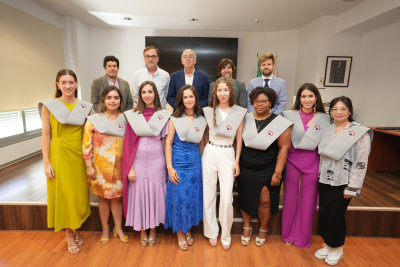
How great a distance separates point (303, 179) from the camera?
1.95 metres

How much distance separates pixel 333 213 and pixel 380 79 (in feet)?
12.5

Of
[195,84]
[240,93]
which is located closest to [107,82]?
[195,84]

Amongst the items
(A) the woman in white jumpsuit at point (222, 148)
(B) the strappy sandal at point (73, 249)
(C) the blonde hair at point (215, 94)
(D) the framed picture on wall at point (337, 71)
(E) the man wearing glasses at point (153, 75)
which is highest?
(D) the framed picture on wall at point (337, 71)

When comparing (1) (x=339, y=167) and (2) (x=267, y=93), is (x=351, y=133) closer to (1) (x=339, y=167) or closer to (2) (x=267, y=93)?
(1) (x=339, y=167)

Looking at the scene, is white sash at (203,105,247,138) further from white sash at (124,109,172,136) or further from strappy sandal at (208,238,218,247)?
strappy sandal at (208,238,218,247)

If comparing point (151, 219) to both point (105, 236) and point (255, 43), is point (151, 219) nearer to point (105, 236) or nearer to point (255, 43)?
point (105, 236)

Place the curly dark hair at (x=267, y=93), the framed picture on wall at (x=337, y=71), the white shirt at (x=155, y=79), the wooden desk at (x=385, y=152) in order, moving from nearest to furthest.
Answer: the curly dark hair at (x=267, y=93)
the white shirt at (x=155, y=79)
the wooden desk at (x=385, y=152)
the framed picture on wall at (x=337, y=71)

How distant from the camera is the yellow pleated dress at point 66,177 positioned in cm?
184

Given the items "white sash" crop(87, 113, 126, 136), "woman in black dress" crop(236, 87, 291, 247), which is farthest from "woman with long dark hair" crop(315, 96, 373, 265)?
"white sash" crop(87, 113, 126, 136)

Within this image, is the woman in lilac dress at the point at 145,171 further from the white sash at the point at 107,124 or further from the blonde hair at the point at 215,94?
the blonde hair at the point at 215,94

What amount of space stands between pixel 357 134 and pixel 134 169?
1835 millimetres

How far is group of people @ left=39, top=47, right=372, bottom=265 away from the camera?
5.98 ft

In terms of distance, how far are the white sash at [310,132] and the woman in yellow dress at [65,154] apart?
1.83 m

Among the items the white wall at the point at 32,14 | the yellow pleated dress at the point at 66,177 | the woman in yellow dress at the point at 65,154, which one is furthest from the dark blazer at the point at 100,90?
the white wall at the point at 32,14
